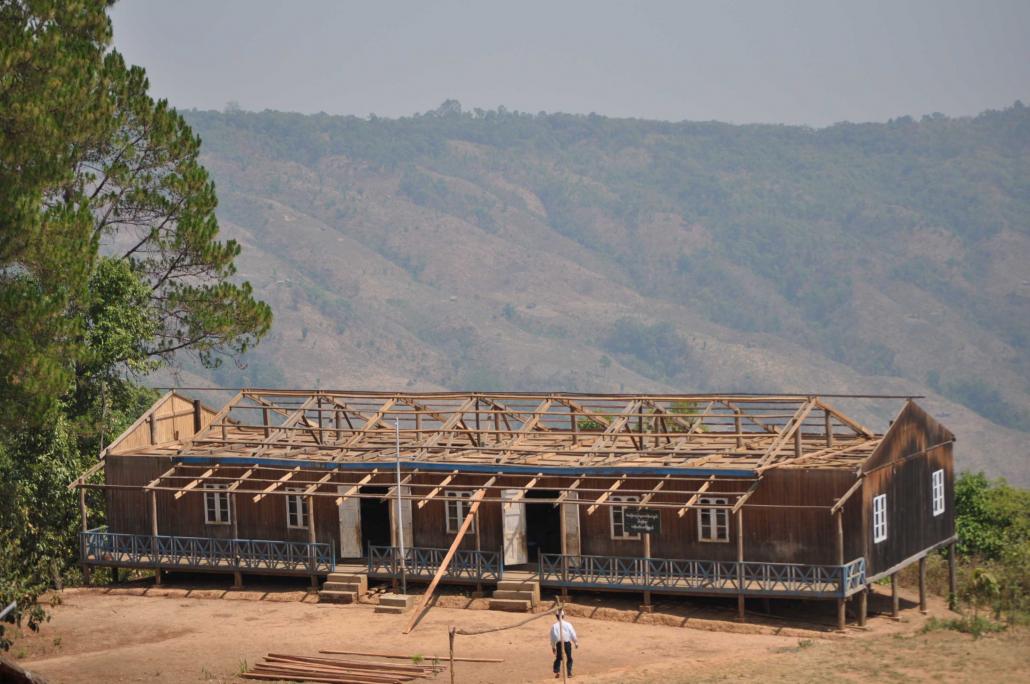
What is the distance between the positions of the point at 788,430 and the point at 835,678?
11162 mm

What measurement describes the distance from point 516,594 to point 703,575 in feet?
16.6

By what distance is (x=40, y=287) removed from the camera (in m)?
40.9

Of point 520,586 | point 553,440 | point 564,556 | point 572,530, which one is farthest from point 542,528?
point 520,586

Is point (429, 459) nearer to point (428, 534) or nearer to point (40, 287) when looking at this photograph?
point (428, 534)

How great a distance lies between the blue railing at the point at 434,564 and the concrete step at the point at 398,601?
1.23m

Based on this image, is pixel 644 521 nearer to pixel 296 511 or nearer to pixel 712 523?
pixel 712 523

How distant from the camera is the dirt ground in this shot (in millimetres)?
34156

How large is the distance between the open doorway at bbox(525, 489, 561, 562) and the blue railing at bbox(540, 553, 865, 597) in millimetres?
1419

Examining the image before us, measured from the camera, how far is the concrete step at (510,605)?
41.7 meters

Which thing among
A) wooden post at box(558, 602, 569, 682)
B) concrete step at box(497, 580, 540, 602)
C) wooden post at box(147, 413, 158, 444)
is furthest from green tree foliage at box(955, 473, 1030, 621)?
wooden post at box(147, 413, 158, 444)

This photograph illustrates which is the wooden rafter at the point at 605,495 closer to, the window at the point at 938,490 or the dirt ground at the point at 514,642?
the dirt ground at the point at 514,642

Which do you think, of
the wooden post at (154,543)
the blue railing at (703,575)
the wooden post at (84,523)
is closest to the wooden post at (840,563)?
the blue railing at (703,575)

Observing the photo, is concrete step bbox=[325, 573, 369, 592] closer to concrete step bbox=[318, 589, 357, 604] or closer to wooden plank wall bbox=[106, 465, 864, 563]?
concrete step bbox=[318, 589, 357, 604]

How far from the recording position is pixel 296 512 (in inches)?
1831
